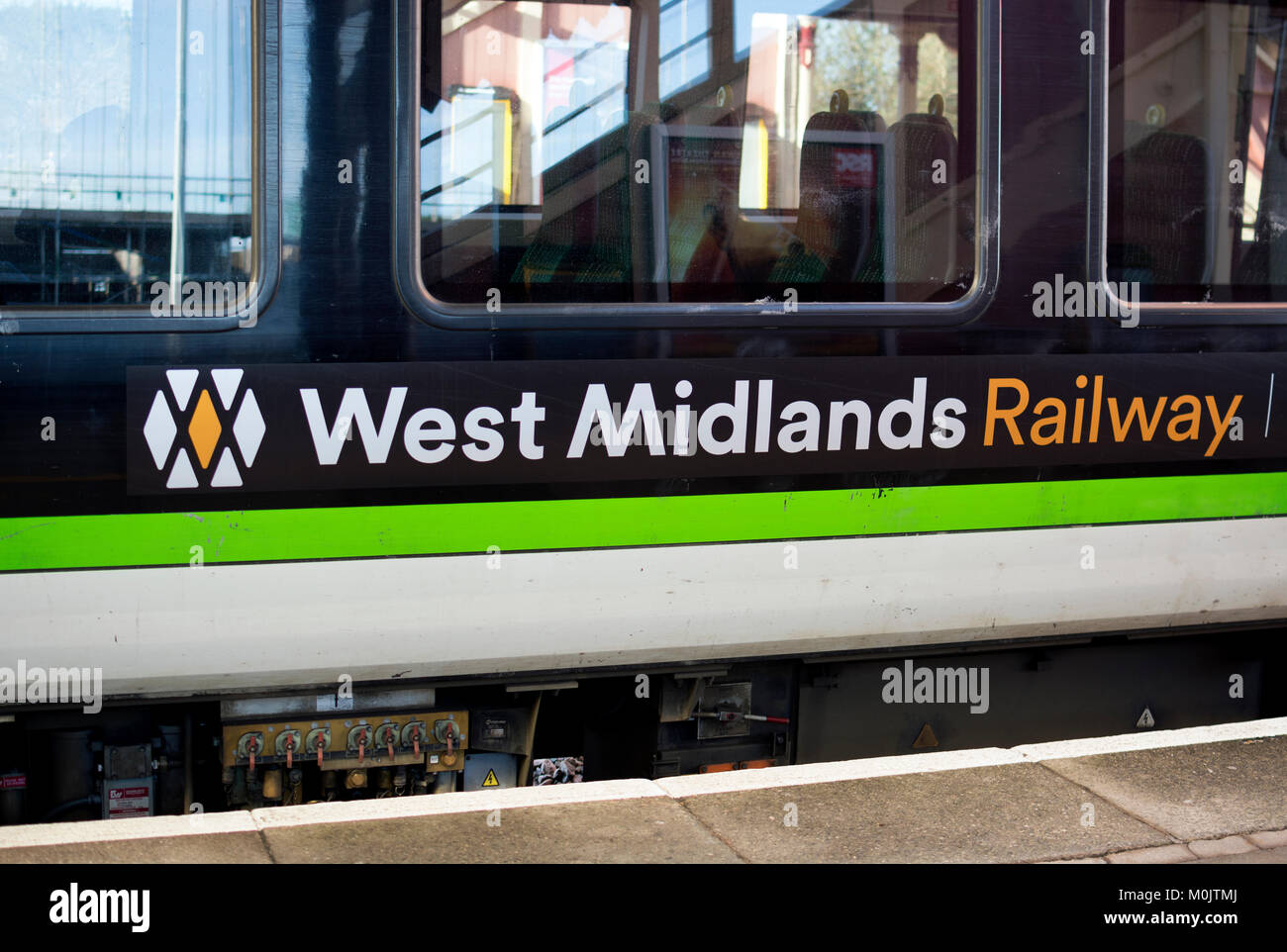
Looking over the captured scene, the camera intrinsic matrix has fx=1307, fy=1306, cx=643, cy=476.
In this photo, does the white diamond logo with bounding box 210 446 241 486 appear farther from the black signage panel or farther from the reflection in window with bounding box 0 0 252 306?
the reflection in window with bounding box 0 0 252 306

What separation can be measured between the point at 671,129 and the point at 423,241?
77 centimetres

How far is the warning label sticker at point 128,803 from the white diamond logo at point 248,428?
110 cm

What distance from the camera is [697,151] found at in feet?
12.1

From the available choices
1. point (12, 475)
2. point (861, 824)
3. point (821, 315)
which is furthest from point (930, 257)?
point (12, 475)

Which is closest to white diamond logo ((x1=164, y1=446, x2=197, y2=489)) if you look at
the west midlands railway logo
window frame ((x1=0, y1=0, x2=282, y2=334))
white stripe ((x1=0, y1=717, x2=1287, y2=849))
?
the west midlands railway logo

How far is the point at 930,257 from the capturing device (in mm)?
3867

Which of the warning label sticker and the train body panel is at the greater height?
the train body panel

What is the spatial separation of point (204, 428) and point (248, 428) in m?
0.11

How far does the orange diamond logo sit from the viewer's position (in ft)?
10.9

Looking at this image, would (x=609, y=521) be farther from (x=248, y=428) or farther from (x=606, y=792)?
(x=248, y=428)

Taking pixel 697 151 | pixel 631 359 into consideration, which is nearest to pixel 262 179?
pixel 631 359

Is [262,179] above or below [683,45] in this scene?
below

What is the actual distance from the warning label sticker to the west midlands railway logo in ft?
3.29
